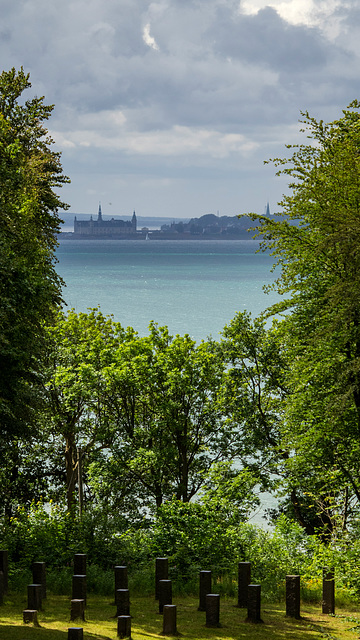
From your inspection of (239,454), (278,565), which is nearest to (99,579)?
(278,565)

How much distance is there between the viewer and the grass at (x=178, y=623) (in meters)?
11.2

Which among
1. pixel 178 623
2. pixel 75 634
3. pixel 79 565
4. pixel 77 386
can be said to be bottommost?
pixel 178 623

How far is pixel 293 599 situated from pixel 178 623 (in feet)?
7.34

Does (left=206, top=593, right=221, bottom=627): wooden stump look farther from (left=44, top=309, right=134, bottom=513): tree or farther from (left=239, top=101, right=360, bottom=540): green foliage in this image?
(left=44, top=309, right=134, bottom=513): tree

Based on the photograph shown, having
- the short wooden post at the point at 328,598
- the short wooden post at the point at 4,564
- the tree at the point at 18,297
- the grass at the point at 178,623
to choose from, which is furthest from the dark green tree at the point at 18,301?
the short wooden post at the point at 328,598

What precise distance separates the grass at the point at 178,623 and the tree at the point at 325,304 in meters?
4.34

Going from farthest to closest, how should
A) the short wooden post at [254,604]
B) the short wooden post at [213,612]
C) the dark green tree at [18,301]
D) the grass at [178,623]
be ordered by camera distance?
1. the dark green tree at [18,301]
2. the short wooden post at [254,604]
3. the short wooden post at [213,612]
4. the grass at [178,623]

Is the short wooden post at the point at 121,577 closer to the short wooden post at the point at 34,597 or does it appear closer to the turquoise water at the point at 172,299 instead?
the short wooden post at the point at 34,597

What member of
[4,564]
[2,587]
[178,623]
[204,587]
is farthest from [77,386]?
[178,623]

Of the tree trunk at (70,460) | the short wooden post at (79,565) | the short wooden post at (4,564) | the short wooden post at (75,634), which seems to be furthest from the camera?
the tree trunk at (70,460)

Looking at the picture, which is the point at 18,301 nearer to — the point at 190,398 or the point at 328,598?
the point at 328,598

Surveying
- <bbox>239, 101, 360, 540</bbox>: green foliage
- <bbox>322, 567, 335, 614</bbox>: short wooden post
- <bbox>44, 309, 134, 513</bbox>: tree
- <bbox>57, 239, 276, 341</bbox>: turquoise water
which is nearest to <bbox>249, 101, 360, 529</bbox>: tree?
<bbox>239, 101, 360, 540</bbox>: green foliage

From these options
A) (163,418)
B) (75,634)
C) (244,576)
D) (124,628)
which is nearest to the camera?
(75,634)

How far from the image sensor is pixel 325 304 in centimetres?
1762
